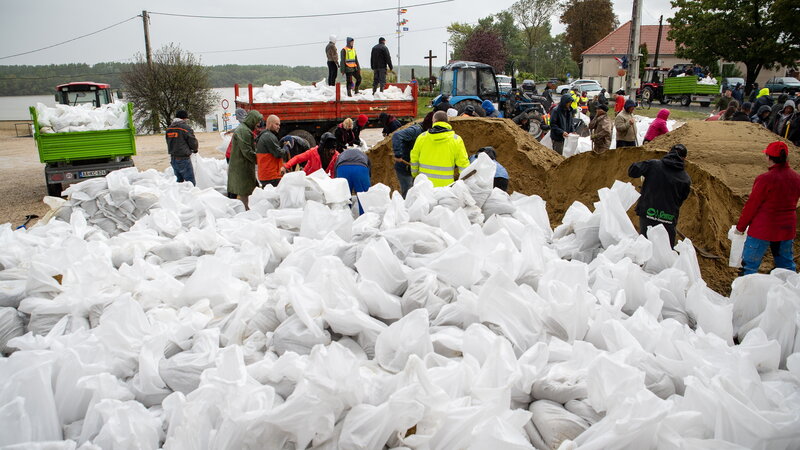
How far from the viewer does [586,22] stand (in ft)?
158

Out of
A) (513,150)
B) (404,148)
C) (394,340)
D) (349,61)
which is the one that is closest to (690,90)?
(349,61)

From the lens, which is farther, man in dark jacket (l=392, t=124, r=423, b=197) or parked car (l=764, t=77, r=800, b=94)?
parked car (l=764, t=77, r=800, b=94)

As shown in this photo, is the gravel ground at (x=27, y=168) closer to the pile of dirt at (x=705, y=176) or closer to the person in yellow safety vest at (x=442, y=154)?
the person in yellow safety vest at (x=442, y=154)

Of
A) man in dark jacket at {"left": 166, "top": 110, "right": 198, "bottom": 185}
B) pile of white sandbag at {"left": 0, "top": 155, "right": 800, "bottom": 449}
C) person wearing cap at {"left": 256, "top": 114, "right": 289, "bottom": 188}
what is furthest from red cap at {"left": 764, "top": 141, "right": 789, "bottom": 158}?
man in dark jacket at {"left": 166, "top": 110, "right": 198, "bottom": 185}

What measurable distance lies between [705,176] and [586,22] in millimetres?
47083

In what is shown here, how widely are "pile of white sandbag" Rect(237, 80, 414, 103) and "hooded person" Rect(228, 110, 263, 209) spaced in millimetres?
4015

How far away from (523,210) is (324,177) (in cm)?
175

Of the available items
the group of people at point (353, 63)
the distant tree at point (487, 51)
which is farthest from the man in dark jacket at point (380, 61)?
the distant tree at point (487, 51)

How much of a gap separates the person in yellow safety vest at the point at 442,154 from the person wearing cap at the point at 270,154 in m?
1.91

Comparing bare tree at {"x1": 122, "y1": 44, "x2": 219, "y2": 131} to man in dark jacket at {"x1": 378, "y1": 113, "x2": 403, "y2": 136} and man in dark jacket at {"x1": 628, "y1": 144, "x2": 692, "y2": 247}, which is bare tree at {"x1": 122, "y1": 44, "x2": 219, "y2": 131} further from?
man in dark jacket at {"x1": 628, "y1": 144, "x2": 692, "y2": 247}

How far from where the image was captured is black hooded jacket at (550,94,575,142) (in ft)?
33.5

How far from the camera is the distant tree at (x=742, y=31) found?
86.5 ft

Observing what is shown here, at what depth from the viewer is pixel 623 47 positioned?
43.3 metres

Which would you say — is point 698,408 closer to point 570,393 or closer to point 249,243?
point 570,393
